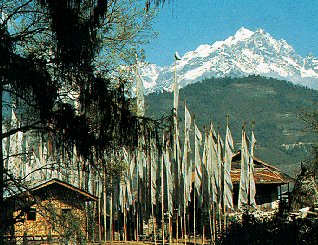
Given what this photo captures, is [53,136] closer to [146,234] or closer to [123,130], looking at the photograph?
[123,130]

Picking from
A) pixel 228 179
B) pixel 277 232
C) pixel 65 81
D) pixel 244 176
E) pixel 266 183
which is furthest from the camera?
pixel 266 183

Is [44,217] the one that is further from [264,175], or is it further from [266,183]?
[264,175]

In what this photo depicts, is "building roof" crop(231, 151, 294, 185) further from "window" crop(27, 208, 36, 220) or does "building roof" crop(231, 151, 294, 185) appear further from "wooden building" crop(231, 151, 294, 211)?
"window" crop(27, 208, 36, 220)

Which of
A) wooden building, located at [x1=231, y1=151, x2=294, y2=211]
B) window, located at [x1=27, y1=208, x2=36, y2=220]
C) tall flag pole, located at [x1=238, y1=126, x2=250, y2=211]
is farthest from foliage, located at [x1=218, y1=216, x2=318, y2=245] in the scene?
wooden building, located at [x1=231, y1=151, x2=294, y2=211]

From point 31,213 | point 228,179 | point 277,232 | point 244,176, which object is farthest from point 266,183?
point 31,213

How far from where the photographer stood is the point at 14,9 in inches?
278

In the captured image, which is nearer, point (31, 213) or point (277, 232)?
point (31, 213)

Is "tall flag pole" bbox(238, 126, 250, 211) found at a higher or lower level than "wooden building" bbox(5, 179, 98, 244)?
higher

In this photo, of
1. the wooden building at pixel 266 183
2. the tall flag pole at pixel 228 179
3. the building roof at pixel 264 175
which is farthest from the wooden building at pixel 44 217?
the wooden building at pixel 266 183

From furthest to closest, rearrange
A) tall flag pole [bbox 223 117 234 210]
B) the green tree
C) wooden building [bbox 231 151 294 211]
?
wooden building [bbox 231 151 294 211] < tall flag pole [bbox 223 117 234 210] < the green tree

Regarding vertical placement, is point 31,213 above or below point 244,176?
below

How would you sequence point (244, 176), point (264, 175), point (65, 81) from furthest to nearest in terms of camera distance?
point (264, 175) < point (244, 176) < point (65, 81)

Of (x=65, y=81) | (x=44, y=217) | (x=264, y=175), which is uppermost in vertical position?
(x=264, y=175)

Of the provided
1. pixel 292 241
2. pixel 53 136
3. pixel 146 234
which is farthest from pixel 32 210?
pixel 146 234
